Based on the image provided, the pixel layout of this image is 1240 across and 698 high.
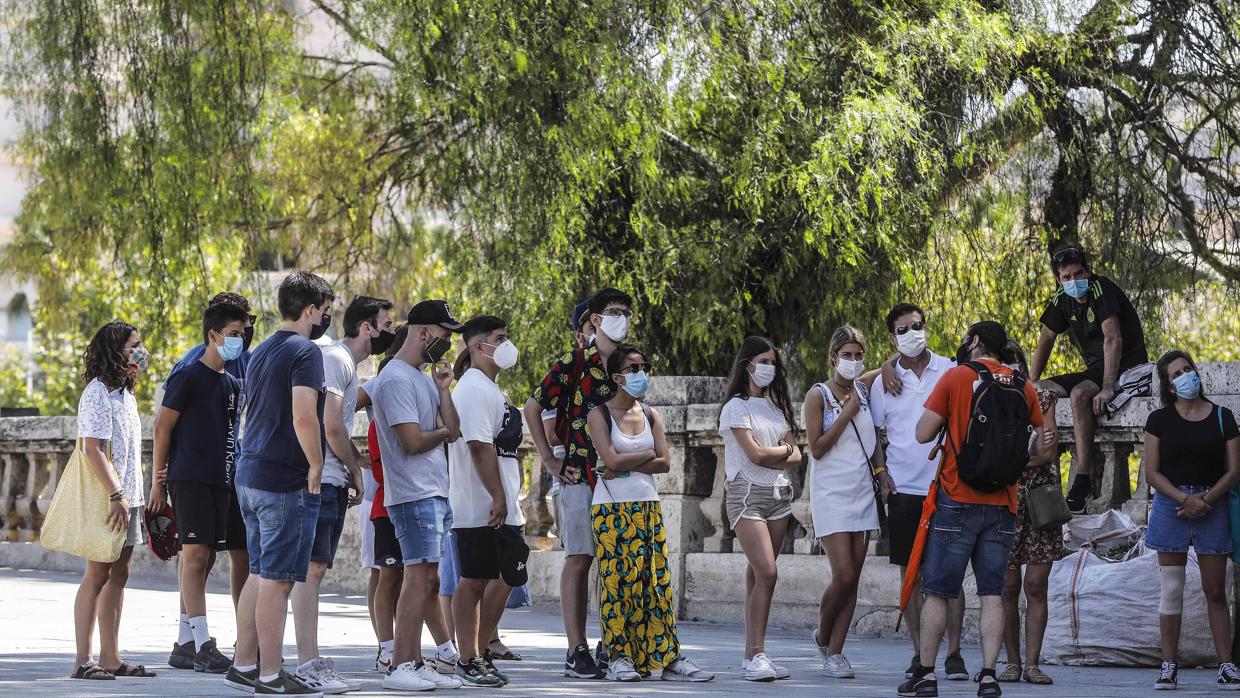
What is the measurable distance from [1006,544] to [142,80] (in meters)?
9.93

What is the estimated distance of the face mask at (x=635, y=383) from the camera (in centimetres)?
795

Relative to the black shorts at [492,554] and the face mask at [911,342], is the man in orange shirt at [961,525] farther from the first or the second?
the black shorts at [492,554]

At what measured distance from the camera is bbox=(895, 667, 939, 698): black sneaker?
280 inches

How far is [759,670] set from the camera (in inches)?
306

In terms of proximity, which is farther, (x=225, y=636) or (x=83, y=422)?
(x=225, y=636)

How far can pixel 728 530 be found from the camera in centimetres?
1131

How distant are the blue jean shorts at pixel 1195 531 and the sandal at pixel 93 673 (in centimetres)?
512

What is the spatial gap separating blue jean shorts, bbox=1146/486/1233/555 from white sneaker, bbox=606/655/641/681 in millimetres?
2714

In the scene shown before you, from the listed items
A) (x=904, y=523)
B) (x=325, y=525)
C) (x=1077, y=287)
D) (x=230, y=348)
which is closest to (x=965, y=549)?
(x=904, y=523)

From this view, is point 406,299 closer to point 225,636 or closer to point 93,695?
point 225,636

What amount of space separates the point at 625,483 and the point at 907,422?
1.48m

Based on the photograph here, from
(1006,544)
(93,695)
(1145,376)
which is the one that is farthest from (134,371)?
(1145,376)

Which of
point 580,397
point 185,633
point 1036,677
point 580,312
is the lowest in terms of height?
point 1036,677

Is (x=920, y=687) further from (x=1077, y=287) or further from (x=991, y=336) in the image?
(x=1077, y=287)
